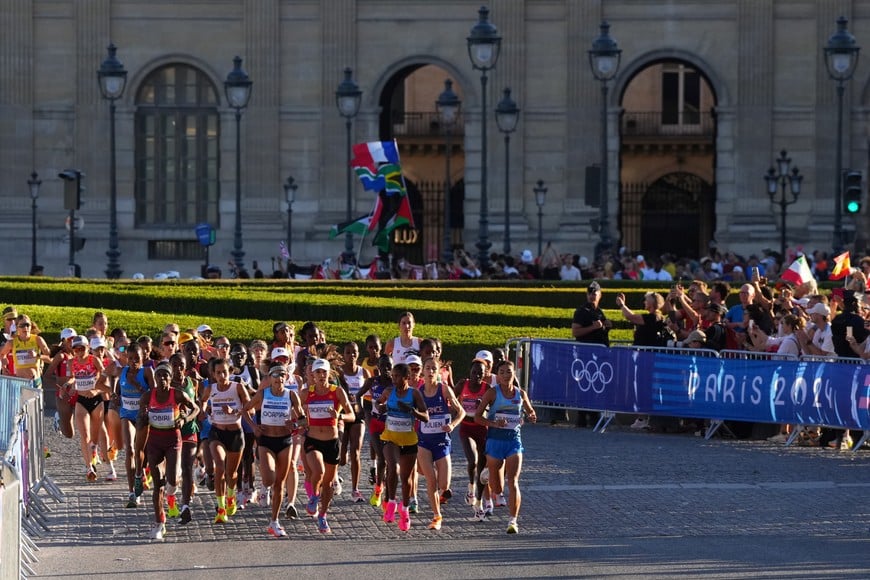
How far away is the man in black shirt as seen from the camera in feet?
86.2

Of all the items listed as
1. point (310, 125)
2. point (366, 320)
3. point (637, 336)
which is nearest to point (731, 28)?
point (310, 125)

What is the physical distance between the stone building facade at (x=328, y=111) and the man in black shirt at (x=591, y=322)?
1177 inches

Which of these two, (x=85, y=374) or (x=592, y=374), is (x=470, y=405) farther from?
(x=592, y=374)

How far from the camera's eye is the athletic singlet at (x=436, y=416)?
59.3ft

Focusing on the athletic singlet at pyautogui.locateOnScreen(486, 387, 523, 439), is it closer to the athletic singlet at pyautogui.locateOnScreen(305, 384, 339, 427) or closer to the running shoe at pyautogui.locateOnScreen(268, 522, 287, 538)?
the athletic singlet at pyautogui.locateOnScreen(305, 384, 339, 427)

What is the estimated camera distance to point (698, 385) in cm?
2520

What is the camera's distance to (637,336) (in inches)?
1032

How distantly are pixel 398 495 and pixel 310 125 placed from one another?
125ft

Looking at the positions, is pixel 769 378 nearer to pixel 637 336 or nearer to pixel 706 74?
pixel 637 336

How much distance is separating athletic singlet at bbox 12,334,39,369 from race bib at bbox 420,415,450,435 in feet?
24.0

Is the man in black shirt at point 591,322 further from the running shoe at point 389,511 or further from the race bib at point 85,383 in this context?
the running shoe at point 389,511

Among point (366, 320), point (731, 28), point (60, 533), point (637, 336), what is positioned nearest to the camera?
point (60, 533)

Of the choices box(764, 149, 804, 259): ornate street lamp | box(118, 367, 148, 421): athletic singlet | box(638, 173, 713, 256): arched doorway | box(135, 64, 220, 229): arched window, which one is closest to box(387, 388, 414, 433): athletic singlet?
box(118, 367, 148, 421): athletic singlet

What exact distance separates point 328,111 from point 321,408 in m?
39.4
